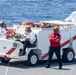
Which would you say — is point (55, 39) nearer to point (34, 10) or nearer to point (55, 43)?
point (55, 43)

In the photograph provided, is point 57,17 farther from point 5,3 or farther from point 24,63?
point 24,63

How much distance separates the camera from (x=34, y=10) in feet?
144

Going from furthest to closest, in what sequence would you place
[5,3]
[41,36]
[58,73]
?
[5,3]
[41,36]
[58,73]

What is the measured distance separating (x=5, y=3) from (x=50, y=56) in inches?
1149

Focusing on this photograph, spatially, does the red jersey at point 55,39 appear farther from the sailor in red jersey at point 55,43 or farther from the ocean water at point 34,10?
the ocean water at point 34,10

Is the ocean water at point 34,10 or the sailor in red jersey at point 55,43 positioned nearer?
the sailor in red jersey at point 55,43

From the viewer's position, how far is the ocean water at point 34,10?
3984cm

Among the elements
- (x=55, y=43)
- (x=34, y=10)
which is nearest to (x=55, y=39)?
(x=55, y=43)

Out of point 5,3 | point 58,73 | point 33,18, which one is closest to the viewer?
point 58,73

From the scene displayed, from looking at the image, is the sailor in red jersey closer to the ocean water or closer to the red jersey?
the red jersey

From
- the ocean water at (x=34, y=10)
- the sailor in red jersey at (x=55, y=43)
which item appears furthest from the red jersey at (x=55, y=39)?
the ocean water at (x=34, y=10)

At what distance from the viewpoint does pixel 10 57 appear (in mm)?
19562

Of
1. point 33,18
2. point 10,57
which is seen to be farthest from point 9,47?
point 33,18

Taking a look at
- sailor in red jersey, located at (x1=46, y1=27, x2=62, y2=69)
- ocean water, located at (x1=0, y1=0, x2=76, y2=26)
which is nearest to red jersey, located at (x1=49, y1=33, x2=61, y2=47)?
sailor in red jersey, located at (x1=46, y1=27, x2=62, y2=69)
